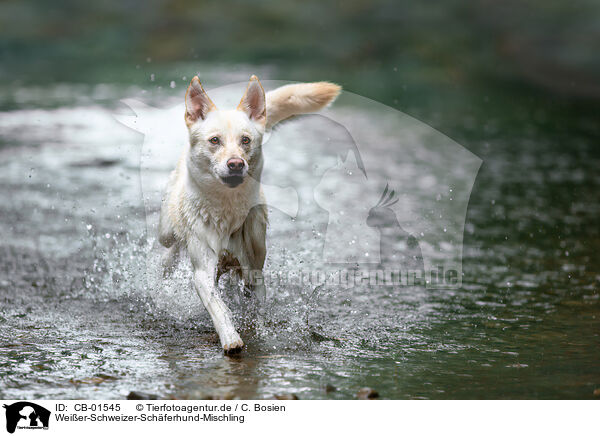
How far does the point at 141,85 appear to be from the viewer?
16.7 meters

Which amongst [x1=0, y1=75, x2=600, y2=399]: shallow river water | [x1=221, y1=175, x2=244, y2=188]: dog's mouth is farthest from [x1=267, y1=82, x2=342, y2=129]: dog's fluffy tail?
[x1=221, y1=175, x2=244, y2=188]: dog's mouth

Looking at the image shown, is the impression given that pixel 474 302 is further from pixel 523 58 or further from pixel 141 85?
pixel 523 58

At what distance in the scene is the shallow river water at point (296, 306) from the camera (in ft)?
13.3

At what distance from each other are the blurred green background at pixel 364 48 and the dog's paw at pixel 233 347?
10.3 metres

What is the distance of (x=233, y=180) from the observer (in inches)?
171

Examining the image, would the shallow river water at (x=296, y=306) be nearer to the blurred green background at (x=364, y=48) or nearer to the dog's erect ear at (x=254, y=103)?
the dog's erect ear at (x=254, y=103)

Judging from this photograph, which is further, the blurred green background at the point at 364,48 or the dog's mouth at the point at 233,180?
the blurred green background at the point at 364,48

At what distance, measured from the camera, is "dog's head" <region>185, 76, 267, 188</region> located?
4.34 metres

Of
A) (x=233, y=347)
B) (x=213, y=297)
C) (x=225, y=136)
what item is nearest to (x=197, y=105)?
(x=225, y=136)

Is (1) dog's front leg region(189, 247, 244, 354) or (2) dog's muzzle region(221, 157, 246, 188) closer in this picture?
(2) dog's muzzle region(221, 157, 246, 188)

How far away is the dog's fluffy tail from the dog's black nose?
92 cm
